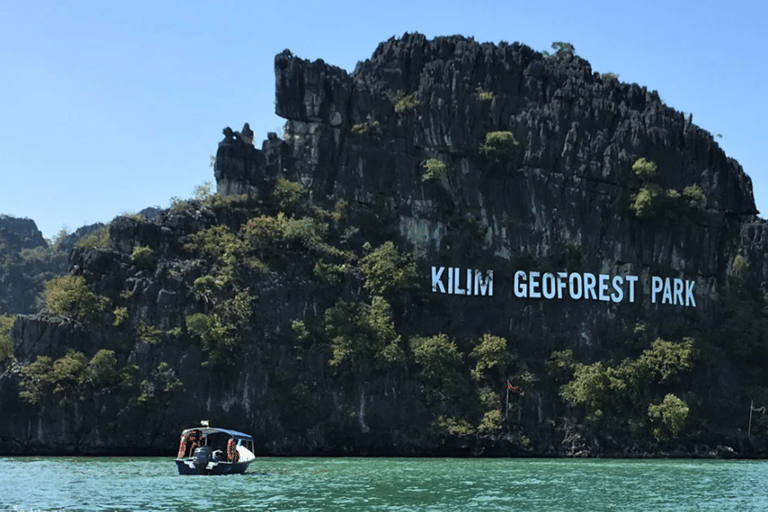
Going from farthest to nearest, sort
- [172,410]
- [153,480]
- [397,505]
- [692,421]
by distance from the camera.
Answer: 1. [692,421]
2. [172,410]
3. [153,480]
4. [397,505]

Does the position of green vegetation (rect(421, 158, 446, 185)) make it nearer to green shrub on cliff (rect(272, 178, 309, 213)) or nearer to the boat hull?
green shrub on cliff (rect(272, 178, 309, 213))

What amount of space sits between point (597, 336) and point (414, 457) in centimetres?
1812

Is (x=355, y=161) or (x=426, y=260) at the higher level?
(x=355, y=161)

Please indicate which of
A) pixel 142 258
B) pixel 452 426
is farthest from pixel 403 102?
pixel 452 426

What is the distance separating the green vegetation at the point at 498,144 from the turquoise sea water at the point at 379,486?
1107 inches

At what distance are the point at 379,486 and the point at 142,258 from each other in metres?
33.1

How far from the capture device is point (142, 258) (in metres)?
74.9

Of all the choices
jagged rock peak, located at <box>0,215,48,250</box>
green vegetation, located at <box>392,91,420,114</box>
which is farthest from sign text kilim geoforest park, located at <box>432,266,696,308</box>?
jagged rock peak, located at <box>0,215,48,250</box>

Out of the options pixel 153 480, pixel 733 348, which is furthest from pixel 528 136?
pixel 153 480

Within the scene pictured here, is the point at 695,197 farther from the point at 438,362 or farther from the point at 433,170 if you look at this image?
the point at 438,362

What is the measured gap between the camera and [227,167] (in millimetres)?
82062

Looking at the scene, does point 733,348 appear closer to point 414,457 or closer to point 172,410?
point 414,457

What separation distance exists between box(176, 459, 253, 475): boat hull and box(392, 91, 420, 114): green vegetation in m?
38.8

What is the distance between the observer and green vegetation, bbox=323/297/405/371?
243 ft
